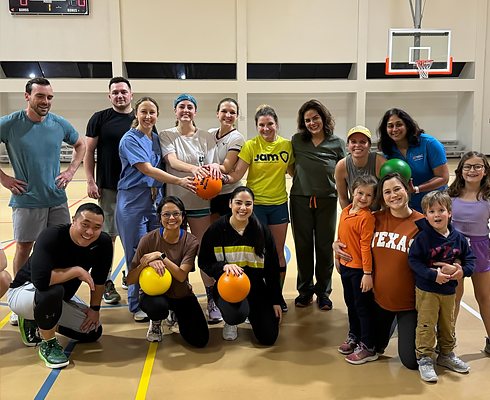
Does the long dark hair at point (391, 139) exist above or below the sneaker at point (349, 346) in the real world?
above

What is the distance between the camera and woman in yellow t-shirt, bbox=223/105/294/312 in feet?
13.0

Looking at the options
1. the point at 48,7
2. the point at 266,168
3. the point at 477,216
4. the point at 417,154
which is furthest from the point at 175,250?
the point at 48,7

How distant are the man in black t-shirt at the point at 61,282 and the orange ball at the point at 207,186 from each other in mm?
835

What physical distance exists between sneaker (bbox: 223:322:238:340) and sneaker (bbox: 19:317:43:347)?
4.77ft

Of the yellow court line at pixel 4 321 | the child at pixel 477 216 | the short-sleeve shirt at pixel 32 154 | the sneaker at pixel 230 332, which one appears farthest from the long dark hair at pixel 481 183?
the yellow court line at pixel 4 321

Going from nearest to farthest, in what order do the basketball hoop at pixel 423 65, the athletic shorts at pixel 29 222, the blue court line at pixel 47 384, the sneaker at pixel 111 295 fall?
the blue court line at pixel 47 384 < the athletic shorts at pixel 29 222 < the sneaker at pixel 111 295 < the basketball hoop at pixel 423 65

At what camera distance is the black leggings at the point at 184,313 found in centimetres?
346

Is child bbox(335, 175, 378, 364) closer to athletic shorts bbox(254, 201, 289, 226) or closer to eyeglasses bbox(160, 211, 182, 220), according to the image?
athletic shorts bbox(254, 201, 289, 226)

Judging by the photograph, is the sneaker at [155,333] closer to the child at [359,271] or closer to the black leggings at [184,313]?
the black leggings at [184,313]

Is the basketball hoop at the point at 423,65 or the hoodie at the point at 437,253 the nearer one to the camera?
the hoodie at the point at 437,253

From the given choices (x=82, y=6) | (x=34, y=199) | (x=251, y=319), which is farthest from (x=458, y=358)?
(x=82, y=6)

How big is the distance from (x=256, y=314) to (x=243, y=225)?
72 cm

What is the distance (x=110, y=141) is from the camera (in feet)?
14.1

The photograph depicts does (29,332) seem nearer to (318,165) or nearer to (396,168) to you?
(318,165)
